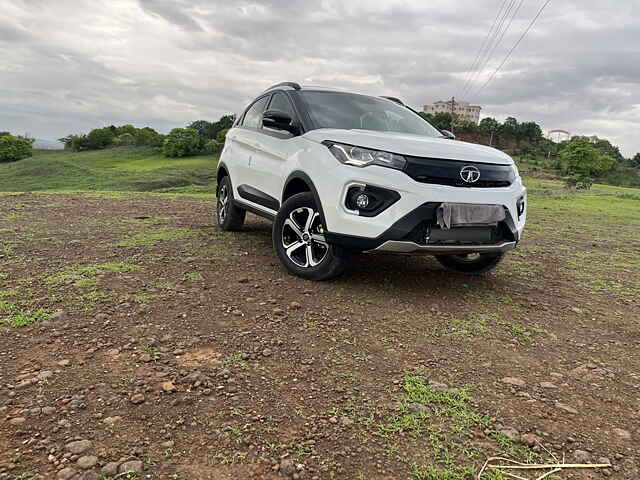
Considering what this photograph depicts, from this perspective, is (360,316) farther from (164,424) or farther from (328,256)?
(164,424)

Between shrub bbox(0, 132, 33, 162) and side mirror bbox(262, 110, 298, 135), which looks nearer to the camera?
side mirror bbox(262, 110, 298, 135)

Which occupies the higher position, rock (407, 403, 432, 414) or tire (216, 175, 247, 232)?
tire (216, 175, 247, 232)

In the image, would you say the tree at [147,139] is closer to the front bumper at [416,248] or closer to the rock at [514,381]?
the front bumper at [416,248]

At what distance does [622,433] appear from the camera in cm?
222

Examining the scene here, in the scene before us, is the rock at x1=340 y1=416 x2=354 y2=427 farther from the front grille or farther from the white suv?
the front grille

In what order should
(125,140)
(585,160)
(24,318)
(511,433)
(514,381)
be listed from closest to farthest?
(511,433) → (514,381) → (24,318) → (585,160) → (125,140)

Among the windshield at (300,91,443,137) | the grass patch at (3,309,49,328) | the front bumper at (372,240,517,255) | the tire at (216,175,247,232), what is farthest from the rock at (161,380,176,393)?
the tire at (216,175,247,232)

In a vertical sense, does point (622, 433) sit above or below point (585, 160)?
below

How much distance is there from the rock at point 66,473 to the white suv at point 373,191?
7.92 feet

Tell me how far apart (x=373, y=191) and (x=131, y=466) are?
2456 mm

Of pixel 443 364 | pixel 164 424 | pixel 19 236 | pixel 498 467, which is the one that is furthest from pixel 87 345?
pixel 19 236

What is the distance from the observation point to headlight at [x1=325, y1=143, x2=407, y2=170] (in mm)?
3672

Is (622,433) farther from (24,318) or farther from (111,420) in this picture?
(24,318)

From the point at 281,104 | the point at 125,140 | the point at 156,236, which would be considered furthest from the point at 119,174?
the point at 125,140
